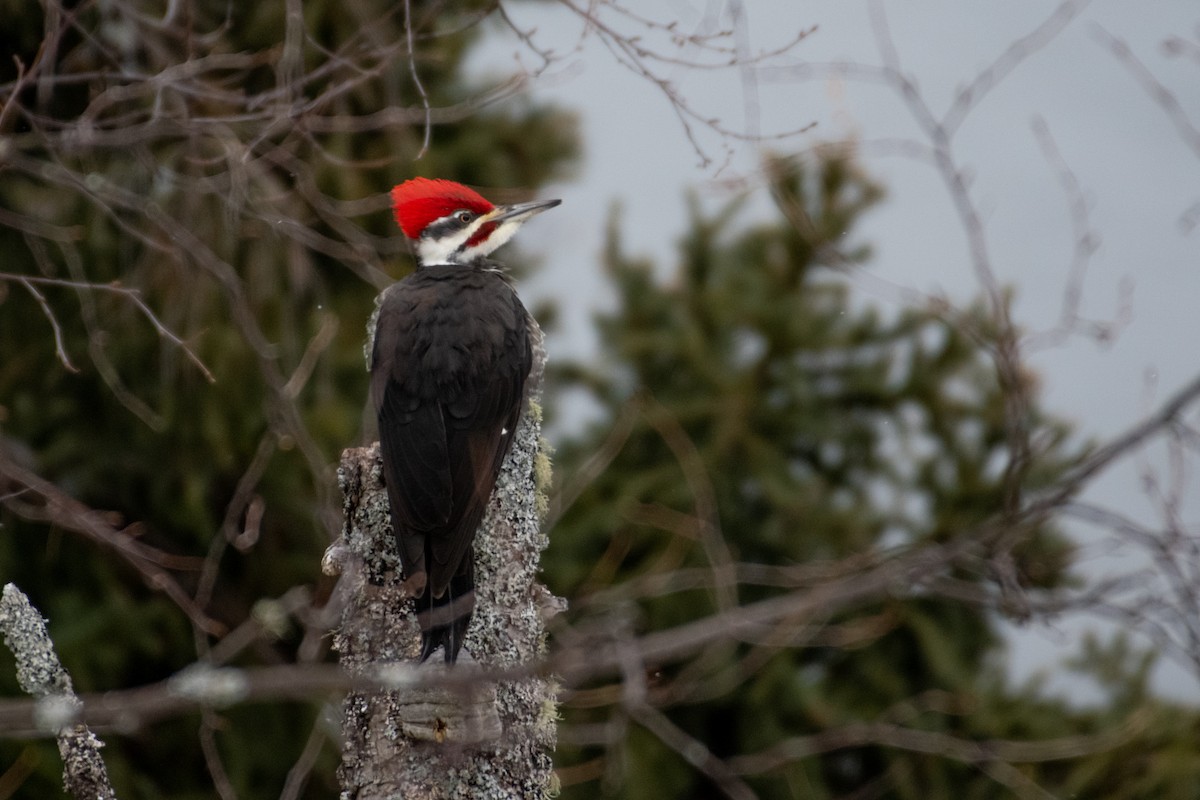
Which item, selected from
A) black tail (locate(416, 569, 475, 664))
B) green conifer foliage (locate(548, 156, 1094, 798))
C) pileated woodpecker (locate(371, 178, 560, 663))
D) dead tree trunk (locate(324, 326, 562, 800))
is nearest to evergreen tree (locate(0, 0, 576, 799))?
green conifer foliage (locate(548, 156, 1094, 798))

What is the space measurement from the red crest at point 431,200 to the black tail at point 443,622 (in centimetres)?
182

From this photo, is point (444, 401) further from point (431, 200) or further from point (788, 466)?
point (788, 466)

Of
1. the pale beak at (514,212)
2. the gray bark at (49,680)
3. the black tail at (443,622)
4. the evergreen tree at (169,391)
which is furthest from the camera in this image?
the evergreen tree at (169,391)

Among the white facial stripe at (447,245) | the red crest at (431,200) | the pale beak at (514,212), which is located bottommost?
the white facial stripe at (447,245)

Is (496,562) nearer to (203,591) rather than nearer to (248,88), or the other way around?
(203,591)

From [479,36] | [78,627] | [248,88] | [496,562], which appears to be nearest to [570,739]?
[496,562]

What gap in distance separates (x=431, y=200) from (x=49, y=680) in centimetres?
218

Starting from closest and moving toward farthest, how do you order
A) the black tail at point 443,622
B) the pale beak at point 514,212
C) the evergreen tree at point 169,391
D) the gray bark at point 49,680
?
1. the gray bark at point 49,680
2. the black tail at point 443,622
3. the pale beak at point 514,212
4. the evergreen tree at point 169,391

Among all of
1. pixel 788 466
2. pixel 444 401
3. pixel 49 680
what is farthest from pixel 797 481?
pixel 49 680

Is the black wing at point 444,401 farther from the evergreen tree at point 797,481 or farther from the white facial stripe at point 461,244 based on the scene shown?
the evergreen tree at point 797,481

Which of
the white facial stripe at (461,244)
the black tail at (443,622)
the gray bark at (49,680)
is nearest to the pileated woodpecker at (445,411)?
the black tail at (443,622)

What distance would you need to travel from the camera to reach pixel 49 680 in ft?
7.84

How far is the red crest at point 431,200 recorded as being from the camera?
4207 mm

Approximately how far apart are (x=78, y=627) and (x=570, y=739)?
14.1 feet
